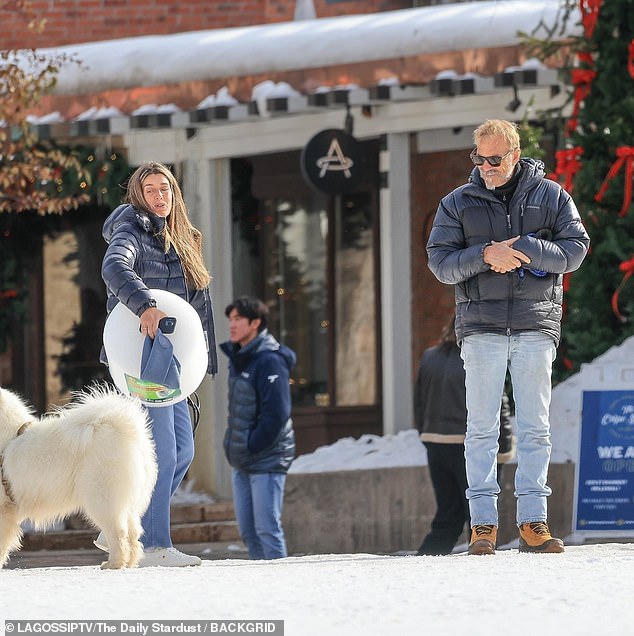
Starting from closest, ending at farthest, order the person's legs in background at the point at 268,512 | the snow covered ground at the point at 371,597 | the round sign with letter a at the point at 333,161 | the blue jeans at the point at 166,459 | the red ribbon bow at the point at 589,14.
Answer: the snow covered ground at the point at 371,597
the blue jeans at the point at 166,459
the person's legs in background at the point at 268,512
the red ribbon bow at the point at 589,14
the round sign with letter a at the point at 333,161

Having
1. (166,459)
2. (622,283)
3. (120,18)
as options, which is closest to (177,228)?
(166,459)

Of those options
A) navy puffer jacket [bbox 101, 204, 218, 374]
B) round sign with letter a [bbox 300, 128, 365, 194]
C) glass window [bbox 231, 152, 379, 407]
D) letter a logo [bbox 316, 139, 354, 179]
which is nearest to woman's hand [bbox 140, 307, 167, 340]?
navy puffer jacket [bbox 101, 204, 218, 374]

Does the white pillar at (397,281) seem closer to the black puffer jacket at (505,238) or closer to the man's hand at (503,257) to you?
the black puffer jacket at (505,238)

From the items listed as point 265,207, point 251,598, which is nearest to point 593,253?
point 265,207

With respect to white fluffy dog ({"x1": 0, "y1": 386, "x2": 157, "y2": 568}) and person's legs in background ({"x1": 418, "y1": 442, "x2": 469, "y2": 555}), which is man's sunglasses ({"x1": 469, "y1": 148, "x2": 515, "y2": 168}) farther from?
person's legs in background ({"x1": 418, "y1": 442, "x2": 469, "y2": 555})

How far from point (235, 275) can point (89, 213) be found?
1971 mm

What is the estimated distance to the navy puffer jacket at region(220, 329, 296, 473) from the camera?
36.3 feet

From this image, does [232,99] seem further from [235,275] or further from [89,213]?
[89,213]

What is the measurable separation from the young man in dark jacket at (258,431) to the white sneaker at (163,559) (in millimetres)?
2808

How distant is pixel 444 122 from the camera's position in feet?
47.3

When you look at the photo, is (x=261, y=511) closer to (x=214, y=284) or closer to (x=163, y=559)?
(x=163, y=559)

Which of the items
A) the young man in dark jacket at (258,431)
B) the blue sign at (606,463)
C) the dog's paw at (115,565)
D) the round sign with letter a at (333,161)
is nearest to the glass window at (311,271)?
the round sign with letter a at (333,161)

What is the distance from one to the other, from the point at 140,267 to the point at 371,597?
2.40 metres

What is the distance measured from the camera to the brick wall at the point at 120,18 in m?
17.0
